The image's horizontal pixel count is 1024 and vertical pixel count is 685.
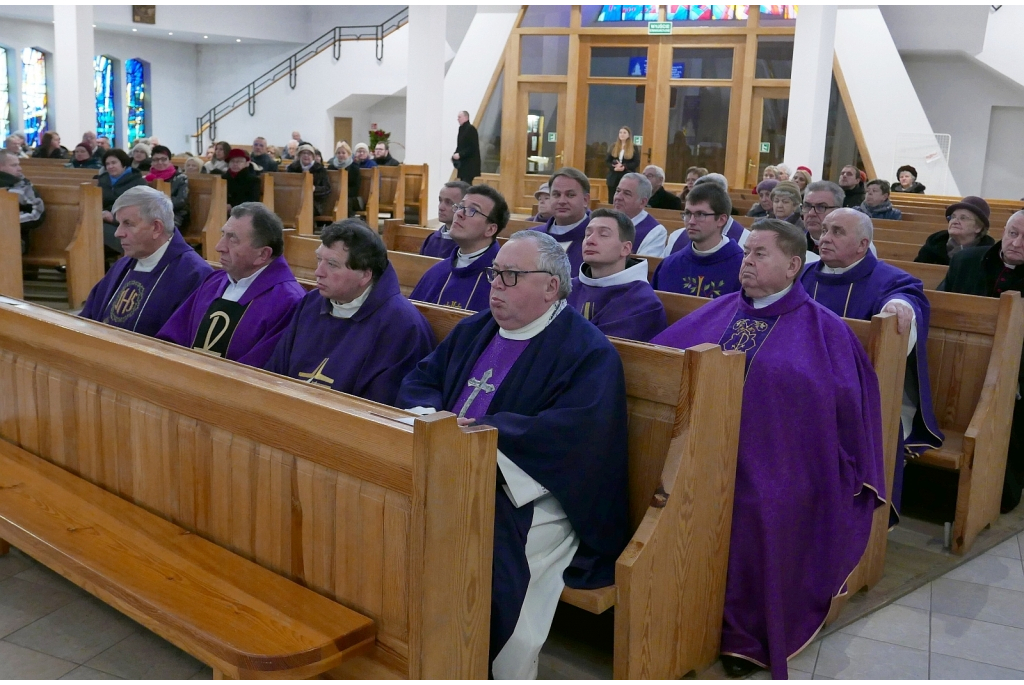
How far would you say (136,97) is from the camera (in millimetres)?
23188

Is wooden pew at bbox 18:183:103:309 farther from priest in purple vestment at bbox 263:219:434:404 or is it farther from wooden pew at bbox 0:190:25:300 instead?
priest in purple vestment at bbox 263:219:434:404

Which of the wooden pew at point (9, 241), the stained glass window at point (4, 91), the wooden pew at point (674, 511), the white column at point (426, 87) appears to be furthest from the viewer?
the stained glass window at point (4, 91)

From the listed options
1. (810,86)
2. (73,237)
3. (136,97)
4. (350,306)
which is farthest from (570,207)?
(136,97)

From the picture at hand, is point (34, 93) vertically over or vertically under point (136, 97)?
under

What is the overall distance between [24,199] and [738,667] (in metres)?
6.33

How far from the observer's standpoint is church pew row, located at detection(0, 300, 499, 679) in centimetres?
196

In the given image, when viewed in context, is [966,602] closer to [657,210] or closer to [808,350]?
[808,350]

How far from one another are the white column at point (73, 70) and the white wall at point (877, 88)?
11.3 m

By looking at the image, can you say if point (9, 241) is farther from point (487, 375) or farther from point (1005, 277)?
point (1005, 277)

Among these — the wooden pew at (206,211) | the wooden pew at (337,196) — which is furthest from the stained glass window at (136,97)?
the wooden pew at (206,211)

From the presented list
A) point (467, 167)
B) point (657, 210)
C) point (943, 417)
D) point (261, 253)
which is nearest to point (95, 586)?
point (261, 253)

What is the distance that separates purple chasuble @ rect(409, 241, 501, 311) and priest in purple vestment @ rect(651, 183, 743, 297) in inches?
36.9

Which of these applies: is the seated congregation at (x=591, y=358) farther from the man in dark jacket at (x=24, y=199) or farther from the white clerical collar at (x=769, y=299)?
the man in dark jacket at (x=24, y=199)

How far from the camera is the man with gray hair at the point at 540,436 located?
2426 mm
